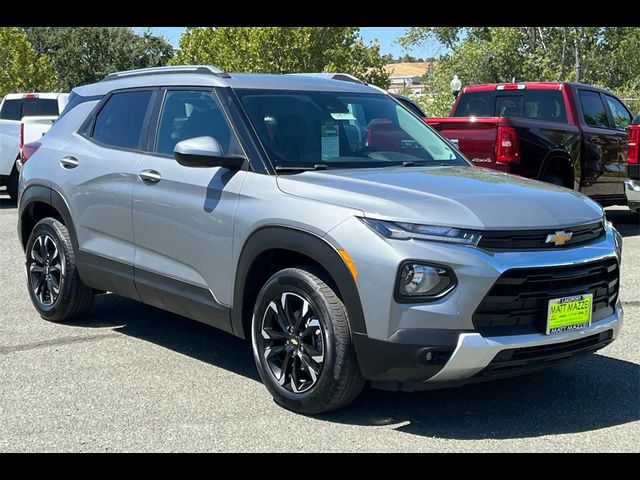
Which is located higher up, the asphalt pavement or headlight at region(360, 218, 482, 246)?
headlight at region(360, 218, 482, 246)

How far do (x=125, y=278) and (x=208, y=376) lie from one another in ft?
3.11

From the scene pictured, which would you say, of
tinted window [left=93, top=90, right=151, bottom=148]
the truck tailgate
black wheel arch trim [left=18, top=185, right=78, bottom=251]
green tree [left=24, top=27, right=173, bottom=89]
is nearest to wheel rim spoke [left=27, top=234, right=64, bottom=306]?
black wheel arch trim [left=18, top=185, right=78, bottom=251]

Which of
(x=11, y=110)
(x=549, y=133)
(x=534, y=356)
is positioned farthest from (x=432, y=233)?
(x=11, y=110)

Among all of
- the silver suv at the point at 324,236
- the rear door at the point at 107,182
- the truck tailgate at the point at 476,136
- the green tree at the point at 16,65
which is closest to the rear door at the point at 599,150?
the truck tailgate at the point at 476,136

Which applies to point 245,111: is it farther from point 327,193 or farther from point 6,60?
point 6,60

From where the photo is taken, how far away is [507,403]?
4.95m

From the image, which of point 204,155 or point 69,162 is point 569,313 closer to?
point 204,155

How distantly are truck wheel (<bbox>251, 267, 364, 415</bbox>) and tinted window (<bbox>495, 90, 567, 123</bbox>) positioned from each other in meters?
7.78

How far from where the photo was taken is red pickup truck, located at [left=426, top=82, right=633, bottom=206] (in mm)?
10352

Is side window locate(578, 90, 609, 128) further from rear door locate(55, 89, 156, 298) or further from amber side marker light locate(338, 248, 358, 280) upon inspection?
amber side marker light locate(338, 248, 358, 280)

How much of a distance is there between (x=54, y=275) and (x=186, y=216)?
6.41 feet

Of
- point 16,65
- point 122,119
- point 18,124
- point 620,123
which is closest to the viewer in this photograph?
point 122,119

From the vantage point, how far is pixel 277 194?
4.80m
